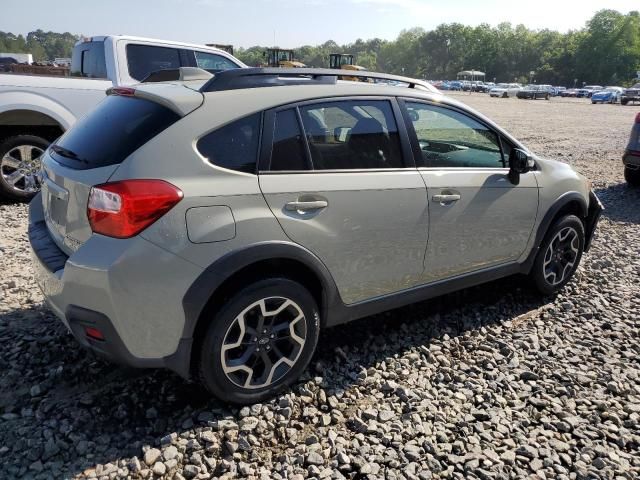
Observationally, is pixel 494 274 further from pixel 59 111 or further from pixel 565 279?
pixel 59 111

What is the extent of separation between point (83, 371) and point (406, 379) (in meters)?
1.94

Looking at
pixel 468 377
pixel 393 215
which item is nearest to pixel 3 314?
pixel 393 215

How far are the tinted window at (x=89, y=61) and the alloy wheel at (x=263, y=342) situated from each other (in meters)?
5.64

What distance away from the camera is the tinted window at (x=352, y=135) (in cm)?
306

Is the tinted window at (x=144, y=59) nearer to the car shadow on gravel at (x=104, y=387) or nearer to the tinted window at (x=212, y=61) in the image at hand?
the tinted window at (x=212, y=61)

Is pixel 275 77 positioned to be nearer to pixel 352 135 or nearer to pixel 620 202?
pixel 352 135

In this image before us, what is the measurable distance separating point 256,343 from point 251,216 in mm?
703

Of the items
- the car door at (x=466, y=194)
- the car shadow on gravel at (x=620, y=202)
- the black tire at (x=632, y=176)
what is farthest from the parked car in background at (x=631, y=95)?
the car door at (x=466, y=194)

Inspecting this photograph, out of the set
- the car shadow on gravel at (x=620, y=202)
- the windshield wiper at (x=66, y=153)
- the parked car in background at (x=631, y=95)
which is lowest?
the parked car in background at (x=631, y=95)

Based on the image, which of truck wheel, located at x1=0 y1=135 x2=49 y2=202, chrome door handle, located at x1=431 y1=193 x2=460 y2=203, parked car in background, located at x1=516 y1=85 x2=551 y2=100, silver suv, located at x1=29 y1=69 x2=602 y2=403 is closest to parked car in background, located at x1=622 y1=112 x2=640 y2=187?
silver suv, located at x1=29 y1=69 x2=602 y2=403

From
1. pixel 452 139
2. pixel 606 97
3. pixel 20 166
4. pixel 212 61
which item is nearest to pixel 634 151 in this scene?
pixel 452 139

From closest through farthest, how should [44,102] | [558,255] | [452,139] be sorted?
[452,139] → [558,255] → [44,102]

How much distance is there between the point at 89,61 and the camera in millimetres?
7660

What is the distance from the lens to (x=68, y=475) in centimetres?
245
